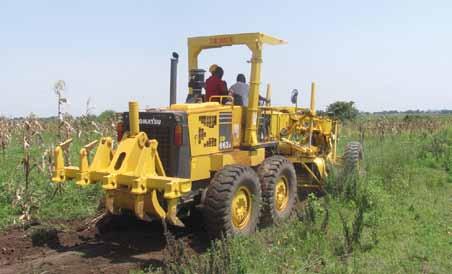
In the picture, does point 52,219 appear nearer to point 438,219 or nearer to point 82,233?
point 82,233

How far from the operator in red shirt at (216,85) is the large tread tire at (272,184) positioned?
1.42 metres

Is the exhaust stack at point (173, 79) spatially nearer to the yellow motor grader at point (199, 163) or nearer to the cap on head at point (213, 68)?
the yellow motor grader at point (199, 163)

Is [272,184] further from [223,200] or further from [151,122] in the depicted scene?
[151,122]

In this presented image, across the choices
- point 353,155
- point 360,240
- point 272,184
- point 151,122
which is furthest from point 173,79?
point 353,155

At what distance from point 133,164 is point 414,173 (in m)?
8.29

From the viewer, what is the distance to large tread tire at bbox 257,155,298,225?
834cm

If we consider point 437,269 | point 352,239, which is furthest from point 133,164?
point 437,269

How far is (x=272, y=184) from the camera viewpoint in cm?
838

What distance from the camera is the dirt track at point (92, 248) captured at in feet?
21.4

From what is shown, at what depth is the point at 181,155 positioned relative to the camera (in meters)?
7.39

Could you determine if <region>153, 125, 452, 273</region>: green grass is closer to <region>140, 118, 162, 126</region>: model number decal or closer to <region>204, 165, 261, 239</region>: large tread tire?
<region>204, 165, 261, 239</region>: large tread tire

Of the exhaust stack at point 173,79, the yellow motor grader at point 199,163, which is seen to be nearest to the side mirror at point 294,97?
the yellow motor grader at point 199,163

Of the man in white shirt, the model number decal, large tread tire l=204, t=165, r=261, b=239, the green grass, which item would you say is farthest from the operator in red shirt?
the green grass

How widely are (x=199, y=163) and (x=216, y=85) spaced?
1.79 metres
